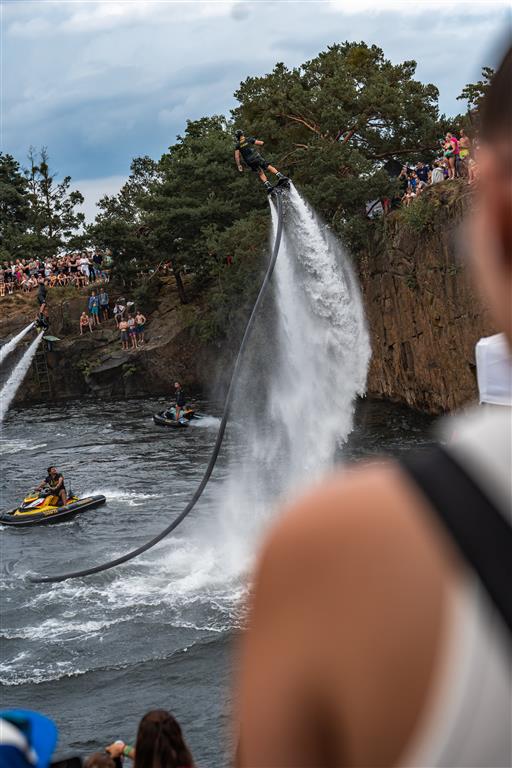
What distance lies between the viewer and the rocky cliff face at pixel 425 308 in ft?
97.8

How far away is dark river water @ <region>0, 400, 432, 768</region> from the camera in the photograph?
550 inches

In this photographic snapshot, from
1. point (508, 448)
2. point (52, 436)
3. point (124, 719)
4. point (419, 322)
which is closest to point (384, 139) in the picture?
point (419, 322)

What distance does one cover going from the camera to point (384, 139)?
37.9 metres

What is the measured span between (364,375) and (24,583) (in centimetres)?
1275

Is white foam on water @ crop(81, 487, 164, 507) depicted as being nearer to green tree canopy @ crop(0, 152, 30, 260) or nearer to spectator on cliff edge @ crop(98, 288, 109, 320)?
spectator on cliff edge @ crop(98, 288, 109, 320)

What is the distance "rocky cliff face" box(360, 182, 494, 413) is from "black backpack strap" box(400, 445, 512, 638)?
27521 mm

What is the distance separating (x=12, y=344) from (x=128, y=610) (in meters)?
34.3

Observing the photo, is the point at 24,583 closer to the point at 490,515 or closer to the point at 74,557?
the point at 74,557

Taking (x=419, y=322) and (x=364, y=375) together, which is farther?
(x=419, y=322)

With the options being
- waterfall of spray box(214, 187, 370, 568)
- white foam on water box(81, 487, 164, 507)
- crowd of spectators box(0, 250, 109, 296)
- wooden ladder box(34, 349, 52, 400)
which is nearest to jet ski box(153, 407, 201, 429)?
waterfall of spray box(214, 187, 370, 568)

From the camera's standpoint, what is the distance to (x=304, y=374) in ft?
95.7

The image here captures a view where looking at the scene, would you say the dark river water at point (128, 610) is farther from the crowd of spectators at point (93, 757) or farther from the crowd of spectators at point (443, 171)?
the crowd of spectators at point (443, 171)

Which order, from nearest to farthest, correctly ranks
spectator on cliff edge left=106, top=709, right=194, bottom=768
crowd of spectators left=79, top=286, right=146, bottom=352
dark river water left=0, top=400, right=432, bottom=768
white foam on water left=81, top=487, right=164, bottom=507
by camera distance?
spectator on cliff edge left=106, top=709, right=194, bottom=768 < dark river water left=0, top=400, right=432, bottom=768 < white foam on water left=81, top=487, right=164, bottom=507 < crowd of spectators left=79, top=286, right=146, bottom=352

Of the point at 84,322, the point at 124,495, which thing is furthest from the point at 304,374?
the point at 84,322
